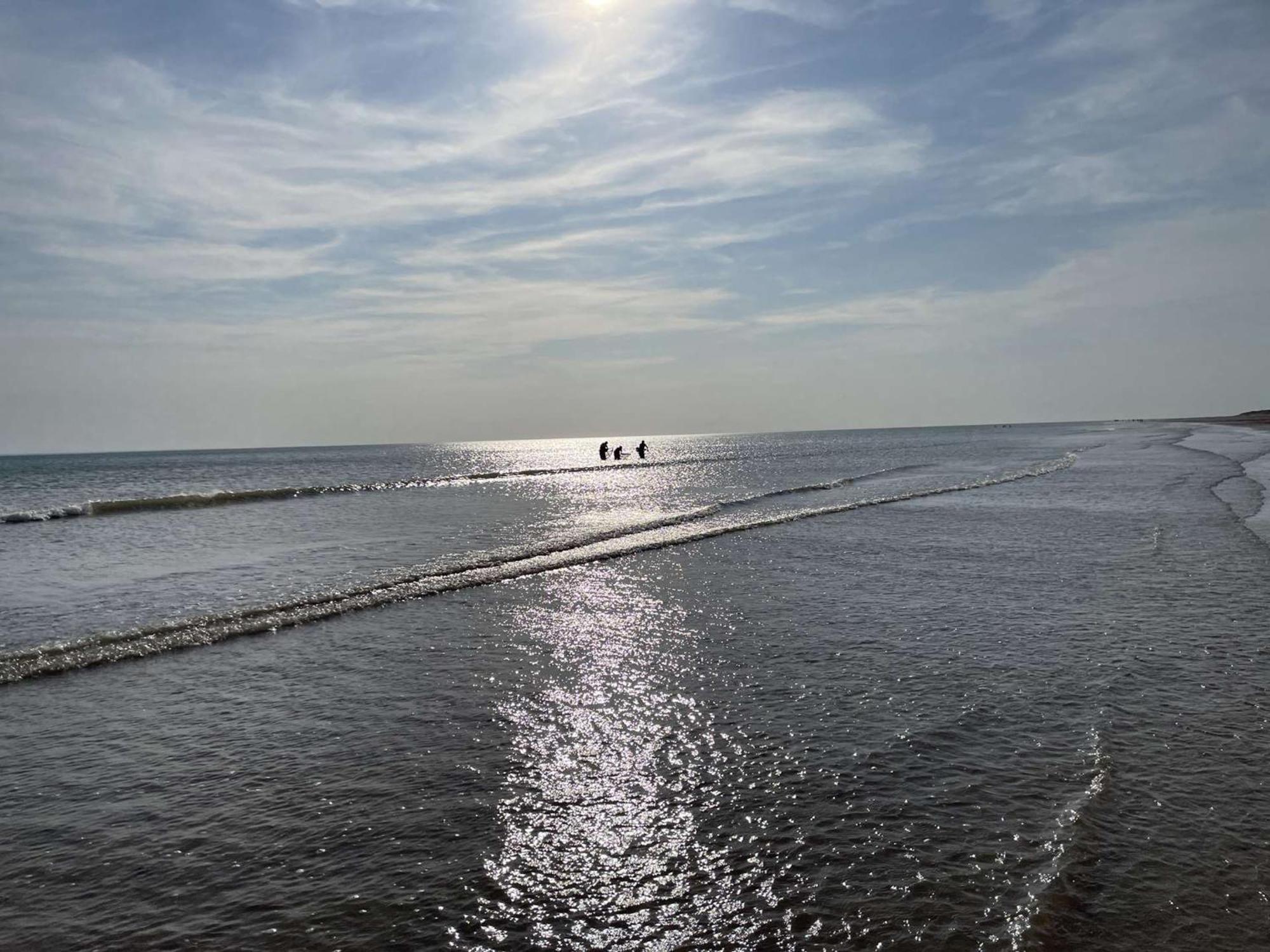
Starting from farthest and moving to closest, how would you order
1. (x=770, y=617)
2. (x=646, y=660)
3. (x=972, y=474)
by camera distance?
(x=972, y=474)
(x=770, y=617)
(x=646, y=660)

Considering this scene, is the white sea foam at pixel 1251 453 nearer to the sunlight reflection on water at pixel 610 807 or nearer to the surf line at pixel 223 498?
the sunlight reflection on water at pixel 610 807

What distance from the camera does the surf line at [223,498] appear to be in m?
42.4

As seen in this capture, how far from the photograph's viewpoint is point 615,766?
27.0 ft

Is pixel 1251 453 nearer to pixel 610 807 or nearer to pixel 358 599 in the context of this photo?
pixel 358 599

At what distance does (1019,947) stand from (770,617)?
9.87 meters

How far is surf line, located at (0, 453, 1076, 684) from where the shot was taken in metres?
13.3

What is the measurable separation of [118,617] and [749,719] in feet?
46.3

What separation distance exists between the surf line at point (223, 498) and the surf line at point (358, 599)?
30706 millimetres

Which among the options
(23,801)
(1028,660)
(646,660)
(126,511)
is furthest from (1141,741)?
(126,511)

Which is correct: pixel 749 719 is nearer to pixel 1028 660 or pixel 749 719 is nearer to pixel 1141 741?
pixel 1141 741

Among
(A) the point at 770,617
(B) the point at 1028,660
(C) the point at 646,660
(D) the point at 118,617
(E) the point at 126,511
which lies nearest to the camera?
(B) the point at 1028,660

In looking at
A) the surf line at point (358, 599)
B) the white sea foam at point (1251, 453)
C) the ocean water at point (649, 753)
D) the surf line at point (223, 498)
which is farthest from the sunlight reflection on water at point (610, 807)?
the surf line at point (223, 498)

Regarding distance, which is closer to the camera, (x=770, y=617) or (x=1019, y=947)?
(x=1019, y=947)

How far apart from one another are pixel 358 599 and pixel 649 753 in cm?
1111
